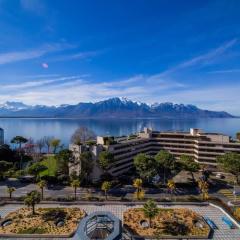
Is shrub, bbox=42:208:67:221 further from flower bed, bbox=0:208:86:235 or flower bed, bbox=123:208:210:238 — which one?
flower bed, bbox=123:208:210:238

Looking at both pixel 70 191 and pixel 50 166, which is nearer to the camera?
pixel 70 191

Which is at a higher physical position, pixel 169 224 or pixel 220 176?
pixel 220 176

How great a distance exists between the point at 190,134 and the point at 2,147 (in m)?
81.0

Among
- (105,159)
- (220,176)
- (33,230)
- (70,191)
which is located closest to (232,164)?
(220,176)

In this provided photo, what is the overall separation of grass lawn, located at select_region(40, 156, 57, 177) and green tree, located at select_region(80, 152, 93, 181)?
37.3 feet

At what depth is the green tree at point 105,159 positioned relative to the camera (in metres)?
83.0

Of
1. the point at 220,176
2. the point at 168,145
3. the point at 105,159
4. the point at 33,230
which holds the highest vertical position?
the point at 168,145

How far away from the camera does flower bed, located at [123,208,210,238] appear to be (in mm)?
51859

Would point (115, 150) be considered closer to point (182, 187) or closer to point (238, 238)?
point (182, 187)

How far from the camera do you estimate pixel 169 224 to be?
182ft

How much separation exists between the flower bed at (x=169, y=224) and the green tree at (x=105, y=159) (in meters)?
23.0

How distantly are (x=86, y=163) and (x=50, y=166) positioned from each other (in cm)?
2977

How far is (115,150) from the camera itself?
93.6 meters

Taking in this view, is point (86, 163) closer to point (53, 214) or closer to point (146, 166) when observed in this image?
point (146, 166)
